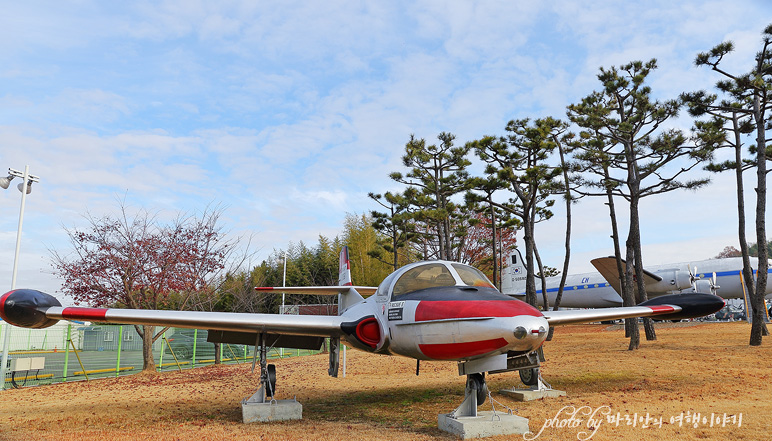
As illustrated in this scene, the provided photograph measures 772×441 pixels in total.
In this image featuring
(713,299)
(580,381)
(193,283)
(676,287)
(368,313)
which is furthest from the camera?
(676,287)

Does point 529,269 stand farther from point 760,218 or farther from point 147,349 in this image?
point 147,349

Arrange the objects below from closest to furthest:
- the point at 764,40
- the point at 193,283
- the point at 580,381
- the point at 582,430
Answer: the point at 582,430
the point at 580,381
the point at 764,40
the point at 193,283

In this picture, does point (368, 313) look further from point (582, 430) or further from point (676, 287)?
point (676, 287)

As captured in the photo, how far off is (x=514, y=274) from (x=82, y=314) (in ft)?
148

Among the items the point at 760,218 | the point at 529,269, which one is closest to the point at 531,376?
the point at 760,218

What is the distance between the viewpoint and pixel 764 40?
15.9 meters

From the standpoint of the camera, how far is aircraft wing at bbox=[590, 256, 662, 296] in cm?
2886

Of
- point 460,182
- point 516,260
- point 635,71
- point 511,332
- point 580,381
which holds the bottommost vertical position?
point 580,381

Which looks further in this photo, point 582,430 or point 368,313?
point 368,313

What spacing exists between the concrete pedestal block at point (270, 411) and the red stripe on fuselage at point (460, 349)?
3350 millimetres

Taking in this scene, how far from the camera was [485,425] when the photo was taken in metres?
6.52

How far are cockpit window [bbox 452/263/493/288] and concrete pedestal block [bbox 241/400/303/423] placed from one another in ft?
12.8

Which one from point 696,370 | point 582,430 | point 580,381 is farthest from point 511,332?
point 696,370

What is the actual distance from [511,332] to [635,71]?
57.7ft
